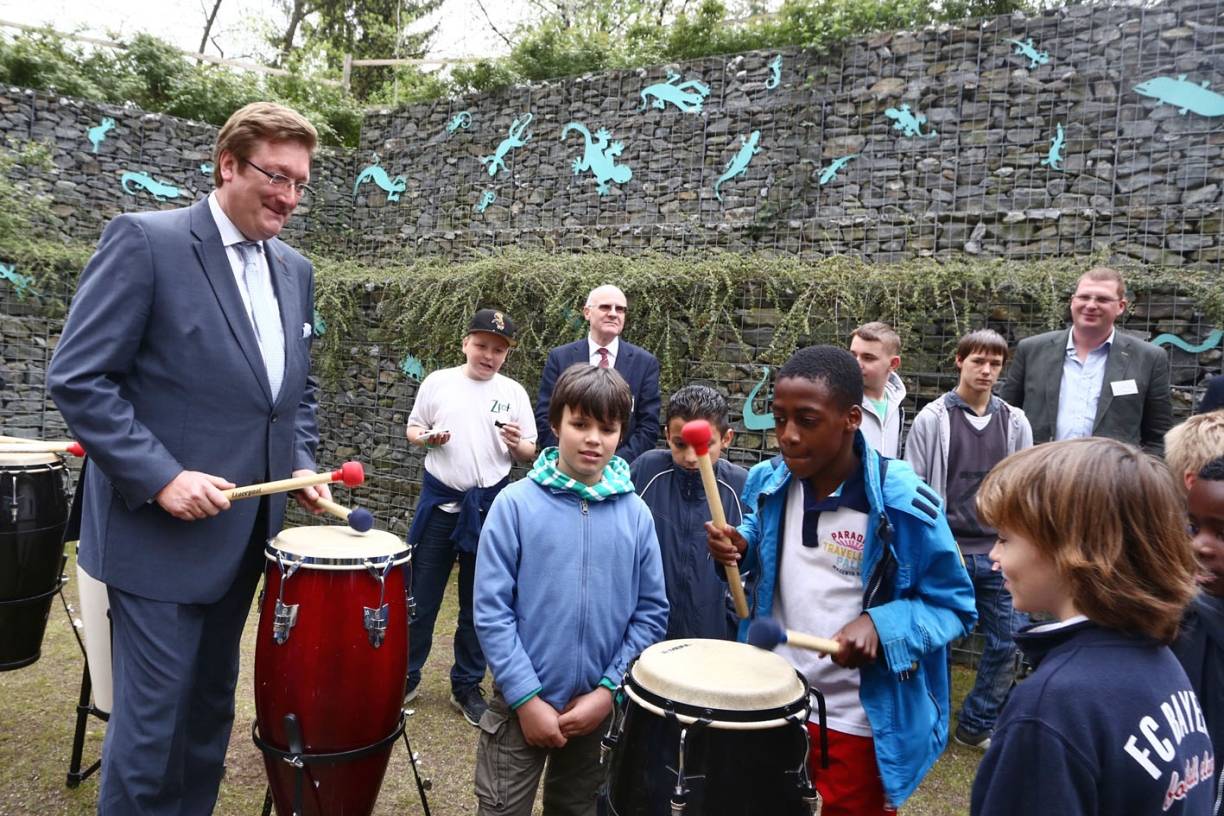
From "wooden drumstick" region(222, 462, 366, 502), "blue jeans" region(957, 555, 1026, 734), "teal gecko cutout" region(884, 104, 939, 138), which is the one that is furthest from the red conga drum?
"teal gecko cutout" region(884, 104, 939, 138)

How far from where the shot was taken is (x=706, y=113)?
28.7ft

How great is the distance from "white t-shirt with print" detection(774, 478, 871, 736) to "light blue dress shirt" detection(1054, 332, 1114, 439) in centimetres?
275

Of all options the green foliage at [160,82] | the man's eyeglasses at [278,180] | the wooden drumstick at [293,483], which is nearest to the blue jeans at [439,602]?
the wooden drumstick at [293,483]

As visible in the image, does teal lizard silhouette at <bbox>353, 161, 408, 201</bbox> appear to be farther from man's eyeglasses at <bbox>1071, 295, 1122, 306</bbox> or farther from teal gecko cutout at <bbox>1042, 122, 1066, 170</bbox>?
man's eyeglasses at <bbox>1071, 295, 1122, 306</bbox>

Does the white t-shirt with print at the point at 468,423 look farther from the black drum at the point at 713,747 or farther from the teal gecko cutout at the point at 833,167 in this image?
the teal gecko cutout at the point at 833,167

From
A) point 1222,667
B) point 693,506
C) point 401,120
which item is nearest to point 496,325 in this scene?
point 693,506

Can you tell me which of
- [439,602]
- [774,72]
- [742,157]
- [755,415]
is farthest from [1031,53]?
[439,602]

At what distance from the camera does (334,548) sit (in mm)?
2572

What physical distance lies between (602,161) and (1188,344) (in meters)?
6.15

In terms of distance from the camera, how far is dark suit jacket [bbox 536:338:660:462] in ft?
15.2

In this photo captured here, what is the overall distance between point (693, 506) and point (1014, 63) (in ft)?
20.1

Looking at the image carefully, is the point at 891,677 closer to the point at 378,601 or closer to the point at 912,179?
the point at 378,601

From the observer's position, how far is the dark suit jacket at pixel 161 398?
228 cm

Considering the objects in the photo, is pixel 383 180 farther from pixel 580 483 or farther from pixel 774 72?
pixel 580 483
